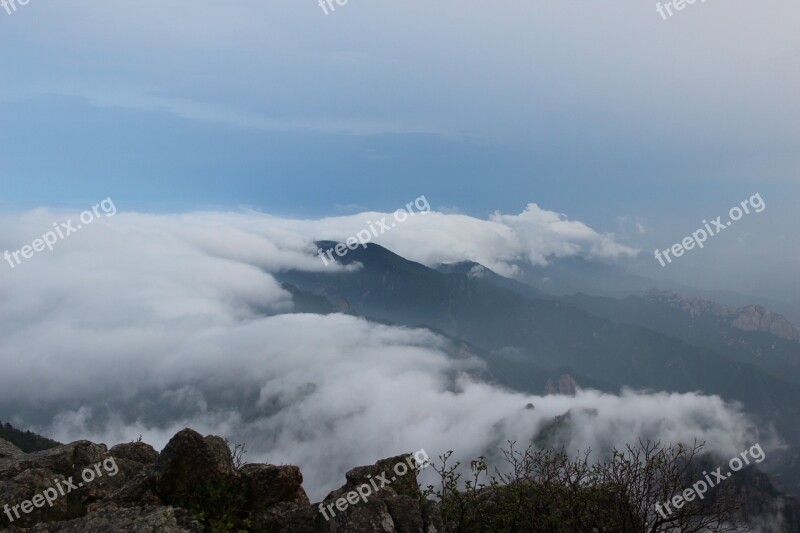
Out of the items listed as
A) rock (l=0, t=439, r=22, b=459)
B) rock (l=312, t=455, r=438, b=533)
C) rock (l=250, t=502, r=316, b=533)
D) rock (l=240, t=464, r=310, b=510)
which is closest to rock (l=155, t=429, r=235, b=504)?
rock (l=240, t=464, r=310, b=510)

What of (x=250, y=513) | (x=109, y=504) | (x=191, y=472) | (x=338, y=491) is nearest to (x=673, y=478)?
(x=338, y=491)

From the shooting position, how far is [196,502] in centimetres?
2133

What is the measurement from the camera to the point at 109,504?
821 inches

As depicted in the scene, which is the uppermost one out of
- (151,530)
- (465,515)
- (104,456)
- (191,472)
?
(104,456)

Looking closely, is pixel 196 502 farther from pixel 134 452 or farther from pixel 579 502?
pixel 579 502

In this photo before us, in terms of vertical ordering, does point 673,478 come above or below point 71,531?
below

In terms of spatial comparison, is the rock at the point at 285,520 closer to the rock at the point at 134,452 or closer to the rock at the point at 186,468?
the rock at the point at 186,468

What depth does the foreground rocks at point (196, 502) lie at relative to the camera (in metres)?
19.1

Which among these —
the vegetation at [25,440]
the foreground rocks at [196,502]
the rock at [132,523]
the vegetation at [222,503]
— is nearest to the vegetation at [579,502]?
the foreground rocks at [196,502]

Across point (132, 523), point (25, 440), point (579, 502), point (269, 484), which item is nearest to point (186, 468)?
point (132, 523)

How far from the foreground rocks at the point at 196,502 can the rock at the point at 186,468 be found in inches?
1.6

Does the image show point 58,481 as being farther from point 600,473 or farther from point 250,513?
point 600,473

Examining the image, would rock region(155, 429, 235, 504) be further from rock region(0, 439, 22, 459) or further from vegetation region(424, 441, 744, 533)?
rock region(0, 439, 22, 459)

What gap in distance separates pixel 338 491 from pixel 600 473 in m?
13.3
